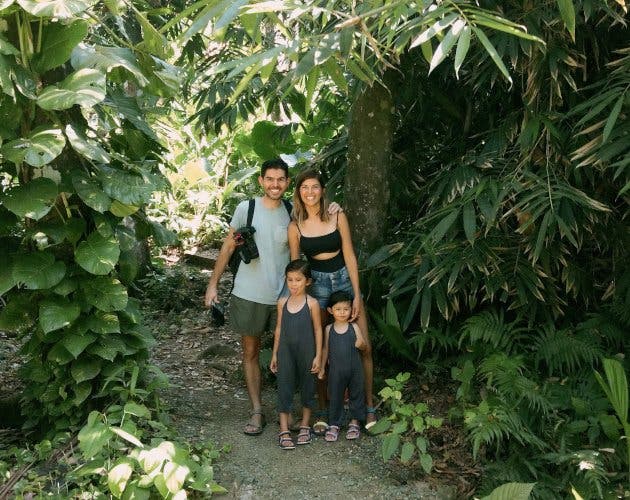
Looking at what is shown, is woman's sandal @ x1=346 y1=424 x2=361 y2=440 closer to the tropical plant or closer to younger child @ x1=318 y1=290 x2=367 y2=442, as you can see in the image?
younger child @ x1=318 y1=290 x2=367 y2=442

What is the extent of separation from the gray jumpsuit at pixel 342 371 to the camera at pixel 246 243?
55 centimetres

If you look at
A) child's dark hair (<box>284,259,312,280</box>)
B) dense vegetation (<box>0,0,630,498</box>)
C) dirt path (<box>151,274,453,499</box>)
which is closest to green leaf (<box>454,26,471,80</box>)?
dense vegetation (<box>0,0,630,498</box>)

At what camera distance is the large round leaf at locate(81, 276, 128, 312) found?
370cm

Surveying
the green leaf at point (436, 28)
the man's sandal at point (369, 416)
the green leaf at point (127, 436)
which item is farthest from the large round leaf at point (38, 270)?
the green leaf at point (436, 28)

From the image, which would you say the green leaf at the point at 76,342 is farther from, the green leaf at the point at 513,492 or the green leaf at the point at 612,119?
the green leaf at the point at 612,119

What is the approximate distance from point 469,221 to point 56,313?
2.02 meters

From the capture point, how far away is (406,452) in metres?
3.76

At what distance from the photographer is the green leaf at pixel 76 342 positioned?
367 centimetres

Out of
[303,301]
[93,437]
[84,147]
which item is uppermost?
[84,147]

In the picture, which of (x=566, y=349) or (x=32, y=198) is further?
(x=566, y=349)

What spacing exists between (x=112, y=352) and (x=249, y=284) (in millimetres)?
771

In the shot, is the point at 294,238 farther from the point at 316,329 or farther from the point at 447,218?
the point at 447,218

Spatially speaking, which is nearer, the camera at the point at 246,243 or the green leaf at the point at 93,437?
the green leaf at the point at 93,437

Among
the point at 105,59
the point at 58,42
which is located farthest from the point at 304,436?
the point at 58,42
